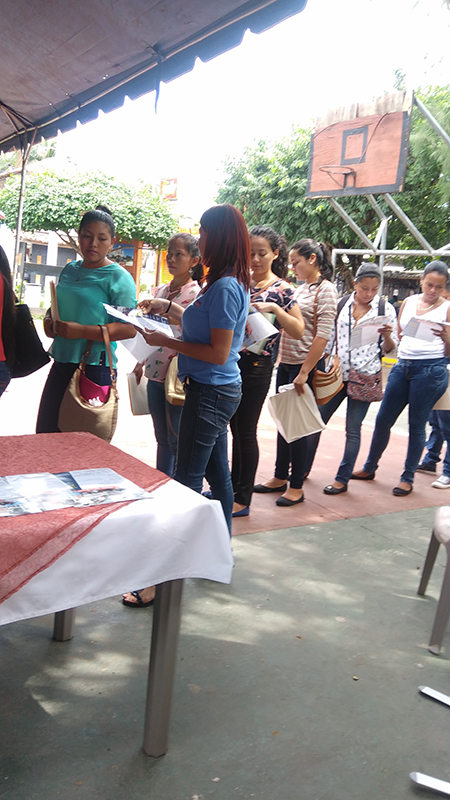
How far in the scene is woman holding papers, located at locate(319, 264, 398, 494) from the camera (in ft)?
16.1

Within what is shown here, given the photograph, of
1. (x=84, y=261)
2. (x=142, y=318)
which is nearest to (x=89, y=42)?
(x=84, y=261)

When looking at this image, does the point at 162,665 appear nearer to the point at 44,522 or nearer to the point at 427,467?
the point at 44,522

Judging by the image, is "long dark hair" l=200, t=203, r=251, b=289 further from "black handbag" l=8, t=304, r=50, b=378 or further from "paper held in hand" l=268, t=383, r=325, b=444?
"paper held in hand" l=268, t=383, r=325, b=444

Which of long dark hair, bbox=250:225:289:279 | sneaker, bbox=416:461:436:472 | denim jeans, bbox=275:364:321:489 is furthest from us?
sneaker, bbox=416:461:436:472

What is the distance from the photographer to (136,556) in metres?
1.73

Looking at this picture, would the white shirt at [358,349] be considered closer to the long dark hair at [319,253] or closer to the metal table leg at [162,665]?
the long dark hair at [319,253]

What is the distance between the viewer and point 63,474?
1992 millimetres

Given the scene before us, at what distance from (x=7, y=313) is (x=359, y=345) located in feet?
9.19

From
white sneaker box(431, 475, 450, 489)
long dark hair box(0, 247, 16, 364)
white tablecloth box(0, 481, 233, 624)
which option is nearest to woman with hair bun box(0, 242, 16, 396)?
long dark hair box(0, 247, 16, 364)

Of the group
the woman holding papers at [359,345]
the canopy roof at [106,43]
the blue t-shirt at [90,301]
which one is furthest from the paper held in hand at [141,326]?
the woman holding papers at [359,345]

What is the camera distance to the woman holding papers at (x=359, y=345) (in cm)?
492

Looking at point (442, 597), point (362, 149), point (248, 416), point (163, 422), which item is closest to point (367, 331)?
point (248, 416)

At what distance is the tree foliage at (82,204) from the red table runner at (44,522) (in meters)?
25.2

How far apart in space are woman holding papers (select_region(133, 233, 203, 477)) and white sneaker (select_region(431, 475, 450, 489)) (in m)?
2.78
